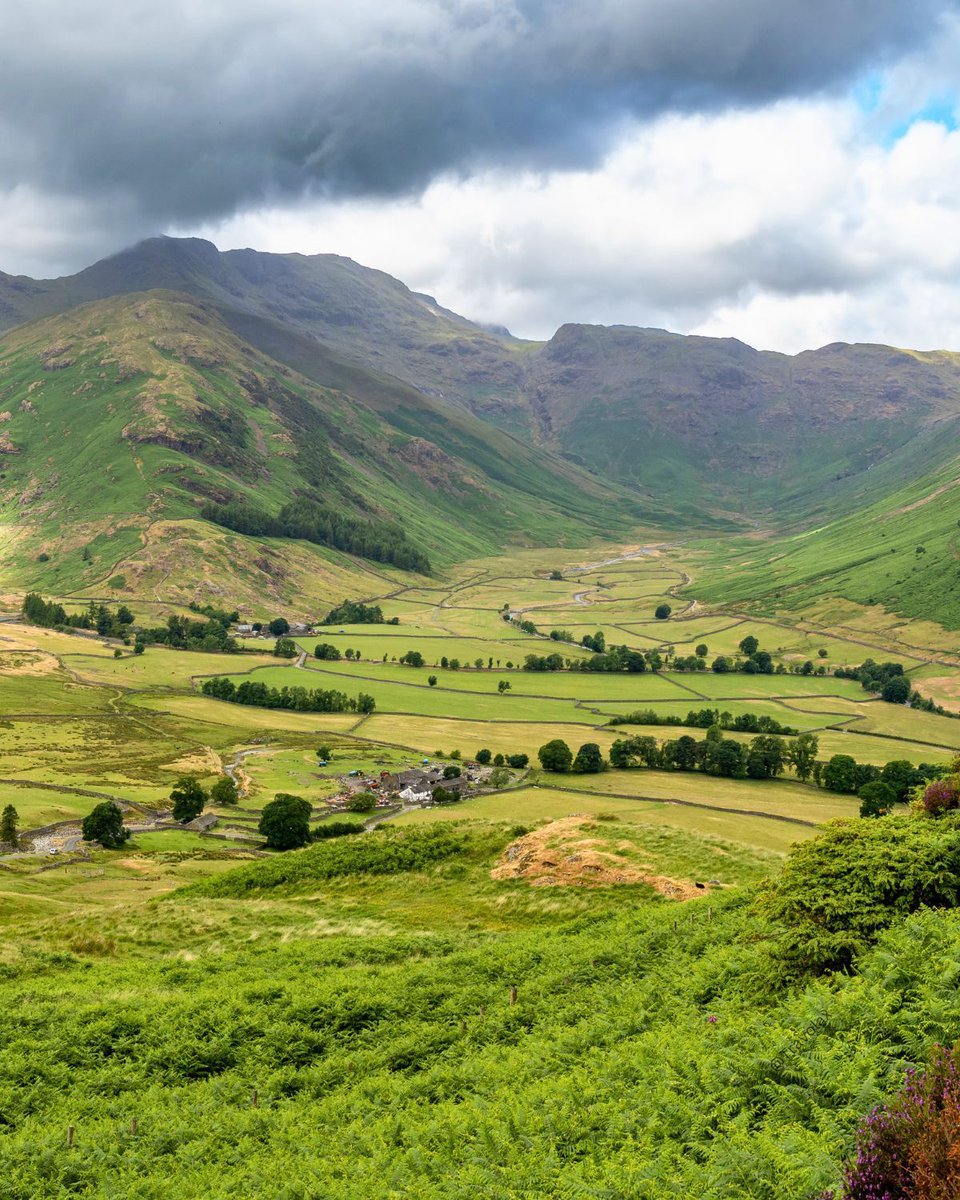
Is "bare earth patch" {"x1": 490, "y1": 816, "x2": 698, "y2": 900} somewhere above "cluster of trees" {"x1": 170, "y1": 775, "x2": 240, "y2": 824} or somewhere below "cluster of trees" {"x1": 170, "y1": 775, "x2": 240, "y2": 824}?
above

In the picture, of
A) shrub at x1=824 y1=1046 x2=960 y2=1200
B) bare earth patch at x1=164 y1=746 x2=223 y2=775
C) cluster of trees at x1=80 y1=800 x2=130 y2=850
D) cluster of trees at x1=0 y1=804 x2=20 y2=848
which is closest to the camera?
shrub at x1=824 y1=1046 x2=960 y2=1200

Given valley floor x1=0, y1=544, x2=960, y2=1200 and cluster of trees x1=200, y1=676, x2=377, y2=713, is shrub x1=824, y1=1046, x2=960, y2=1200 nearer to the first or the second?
valley floor x1=0, y1=544, x2=960, y2=1200

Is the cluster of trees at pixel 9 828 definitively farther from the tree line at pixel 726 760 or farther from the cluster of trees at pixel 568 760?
the tree line at pixel 726 760

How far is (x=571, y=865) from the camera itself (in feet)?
171

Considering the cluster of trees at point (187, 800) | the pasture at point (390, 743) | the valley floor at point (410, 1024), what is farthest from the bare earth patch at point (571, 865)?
the cluster of trees at point (187, 800)

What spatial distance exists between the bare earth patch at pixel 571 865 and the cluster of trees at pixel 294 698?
132 m

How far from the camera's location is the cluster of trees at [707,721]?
6742 inches

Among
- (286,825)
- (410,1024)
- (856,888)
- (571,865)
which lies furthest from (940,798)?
(286,825)

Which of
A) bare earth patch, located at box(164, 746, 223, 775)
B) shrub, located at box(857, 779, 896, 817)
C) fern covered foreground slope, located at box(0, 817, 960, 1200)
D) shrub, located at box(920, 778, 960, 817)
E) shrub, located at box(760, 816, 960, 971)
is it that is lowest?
bare earth patch, located at box(164, 746, 223, 775)

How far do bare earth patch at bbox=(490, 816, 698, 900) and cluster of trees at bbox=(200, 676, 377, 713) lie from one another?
5214 inches

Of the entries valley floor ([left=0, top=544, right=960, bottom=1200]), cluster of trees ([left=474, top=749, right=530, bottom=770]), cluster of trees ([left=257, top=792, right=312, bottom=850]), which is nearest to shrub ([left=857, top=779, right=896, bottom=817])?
valley floor ([left=0, top=544, right=960, bottom=1200])

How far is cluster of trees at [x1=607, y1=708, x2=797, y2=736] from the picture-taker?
171250 millimetres

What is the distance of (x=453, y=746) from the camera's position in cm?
15788

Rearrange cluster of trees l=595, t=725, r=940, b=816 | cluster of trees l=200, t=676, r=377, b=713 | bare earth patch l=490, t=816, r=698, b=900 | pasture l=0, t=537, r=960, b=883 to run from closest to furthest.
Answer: bare earth patch l=490, t=816, r=698, b=900 → pasture l=0, t=537, r=960, b=883 → cluster of trees l=595, t=725, r=940, b=816 → cluster of trees l=200, t=676, r=377, b=713
